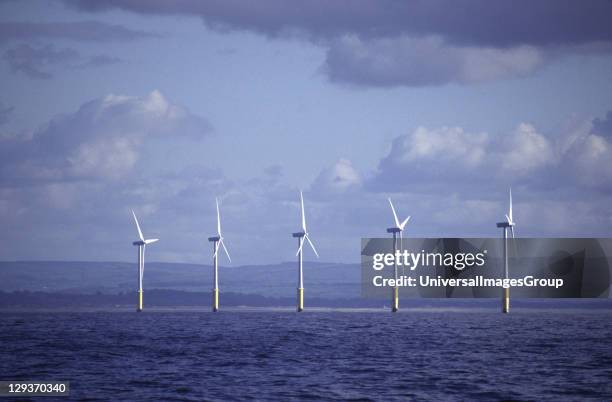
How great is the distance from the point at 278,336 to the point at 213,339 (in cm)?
1150

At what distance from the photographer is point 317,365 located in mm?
97188

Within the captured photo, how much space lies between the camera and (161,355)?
4326 inches

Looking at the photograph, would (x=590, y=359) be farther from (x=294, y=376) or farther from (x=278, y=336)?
(x=278, y=336)

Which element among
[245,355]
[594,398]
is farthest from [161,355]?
[594,398]

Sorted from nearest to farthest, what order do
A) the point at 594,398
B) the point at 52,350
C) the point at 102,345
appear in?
1. the point at 594,398
2. the point at 52,350
3. the point at 102,345

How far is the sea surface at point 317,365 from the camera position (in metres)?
74.9

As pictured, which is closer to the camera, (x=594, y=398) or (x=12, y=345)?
(x=594, y=398)

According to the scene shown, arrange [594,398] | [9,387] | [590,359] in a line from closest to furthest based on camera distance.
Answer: [594,398] → [9,387] → [590,359]

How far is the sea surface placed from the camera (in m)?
74.9

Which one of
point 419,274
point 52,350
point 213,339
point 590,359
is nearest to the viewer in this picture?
point 590,359

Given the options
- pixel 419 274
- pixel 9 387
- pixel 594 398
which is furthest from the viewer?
pixel 419 274

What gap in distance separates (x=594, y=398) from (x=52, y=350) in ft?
217

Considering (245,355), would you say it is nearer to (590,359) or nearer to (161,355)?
(161,355)

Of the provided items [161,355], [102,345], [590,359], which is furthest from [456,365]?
[102,345]
